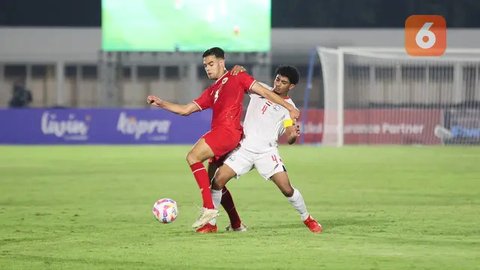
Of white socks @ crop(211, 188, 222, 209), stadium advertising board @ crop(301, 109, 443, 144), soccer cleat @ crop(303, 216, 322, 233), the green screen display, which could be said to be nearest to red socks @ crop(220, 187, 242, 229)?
white socks @ crop(211, 188, 222, 209)

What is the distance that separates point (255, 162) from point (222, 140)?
1.47ft

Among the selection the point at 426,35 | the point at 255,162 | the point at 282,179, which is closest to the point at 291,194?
the point at 282,179

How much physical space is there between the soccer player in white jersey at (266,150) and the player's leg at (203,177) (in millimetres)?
189

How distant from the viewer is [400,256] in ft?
35.8

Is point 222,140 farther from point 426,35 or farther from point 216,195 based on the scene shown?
point 426,35

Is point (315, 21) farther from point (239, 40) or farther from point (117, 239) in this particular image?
point (117, 239)

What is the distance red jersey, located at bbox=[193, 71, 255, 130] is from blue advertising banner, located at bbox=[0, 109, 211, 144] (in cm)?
2659

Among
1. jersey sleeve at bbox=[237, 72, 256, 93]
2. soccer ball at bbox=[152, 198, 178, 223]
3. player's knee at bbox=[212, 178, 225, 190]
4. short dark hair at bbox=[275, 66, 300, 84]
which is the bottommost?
soccer ball at bbox=[152, 198, 178, 223]

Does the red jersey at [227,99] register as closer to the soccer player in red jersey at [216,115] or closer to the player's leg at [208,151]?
the soccer player in red jersey at [216,115]

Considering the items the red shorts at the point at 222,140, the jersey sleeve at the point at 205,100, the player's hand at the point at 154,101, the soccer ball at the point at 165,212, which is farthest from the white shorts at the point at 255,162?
the player's hand at the point at 154,101

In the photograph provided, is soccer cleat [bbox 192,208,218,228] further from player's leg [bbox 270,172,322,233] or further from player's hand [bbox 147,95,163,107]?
player's hand [bbox 147,95,163,107]

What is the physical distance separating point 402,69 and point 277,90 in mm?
28224

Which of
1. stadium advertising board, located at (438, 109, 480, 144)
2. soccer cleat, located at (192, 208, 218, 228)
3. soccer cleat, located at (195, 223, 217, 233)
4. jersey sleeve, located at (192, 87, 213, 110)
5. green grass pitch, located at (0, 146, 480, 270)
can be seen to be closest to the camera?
green grass pitch, located at (0, 146, 480, 270)

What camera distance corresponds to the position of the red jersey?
516 inches
